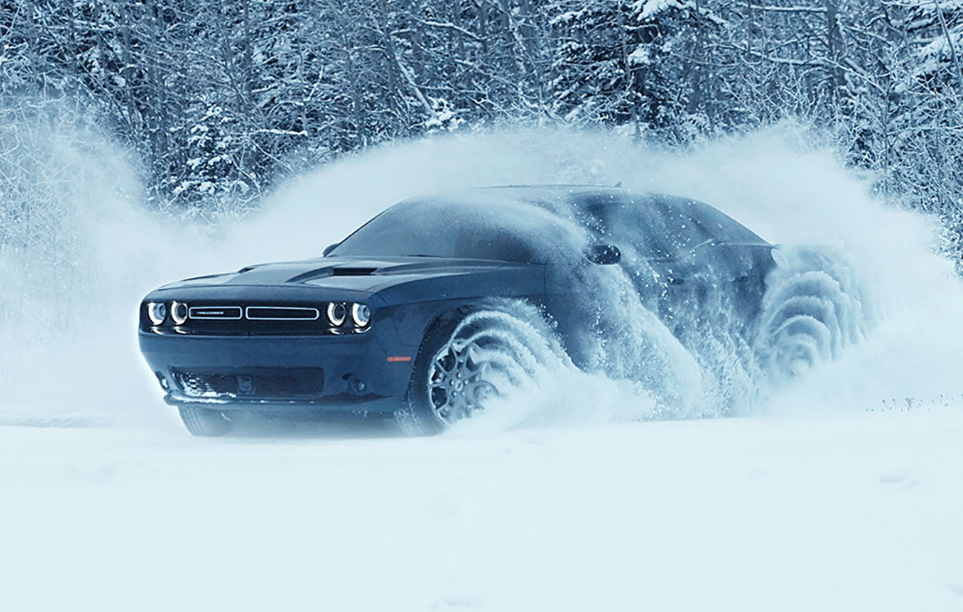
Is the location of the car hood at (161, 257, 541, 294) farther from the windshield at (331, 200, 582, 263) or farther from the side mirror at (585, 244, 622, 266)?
the side mirror at (585, 244, 622, 266)

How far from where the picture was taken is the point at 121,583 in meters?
3.38

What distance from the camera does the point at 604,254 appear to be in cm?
635

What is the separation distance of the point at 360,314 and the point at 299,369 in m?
0.37

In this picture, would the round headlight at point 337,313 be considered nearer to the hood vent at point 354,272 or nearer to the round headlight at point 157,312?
the hood vent at point 354,272

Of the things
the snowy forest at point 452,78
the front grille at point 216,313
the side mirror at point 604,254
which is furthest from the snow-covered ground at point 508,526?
the snowy forest at point 452,78

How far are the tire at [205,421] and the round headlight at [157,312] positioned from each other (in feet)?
1.47

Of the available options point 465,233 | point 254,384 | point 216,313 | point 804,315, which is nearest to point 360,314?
point 254,384

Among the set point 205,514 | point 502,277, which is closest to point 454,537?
point 205,514

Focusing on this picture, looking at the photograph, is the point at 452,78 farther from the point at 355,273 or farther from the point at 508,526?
the point at 508,526

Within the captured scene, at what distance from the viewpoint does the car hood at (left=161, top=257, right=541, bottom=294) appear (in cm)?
567

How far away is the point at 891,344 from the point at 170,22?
29483 millimetres

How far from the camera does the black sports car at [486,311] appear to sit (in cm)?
555

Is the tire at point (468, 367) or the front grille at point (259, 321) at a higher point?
the front grille at point (259, 321)

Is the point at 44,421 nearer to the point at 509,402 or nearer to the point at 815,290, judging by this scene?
the point at 509,402
